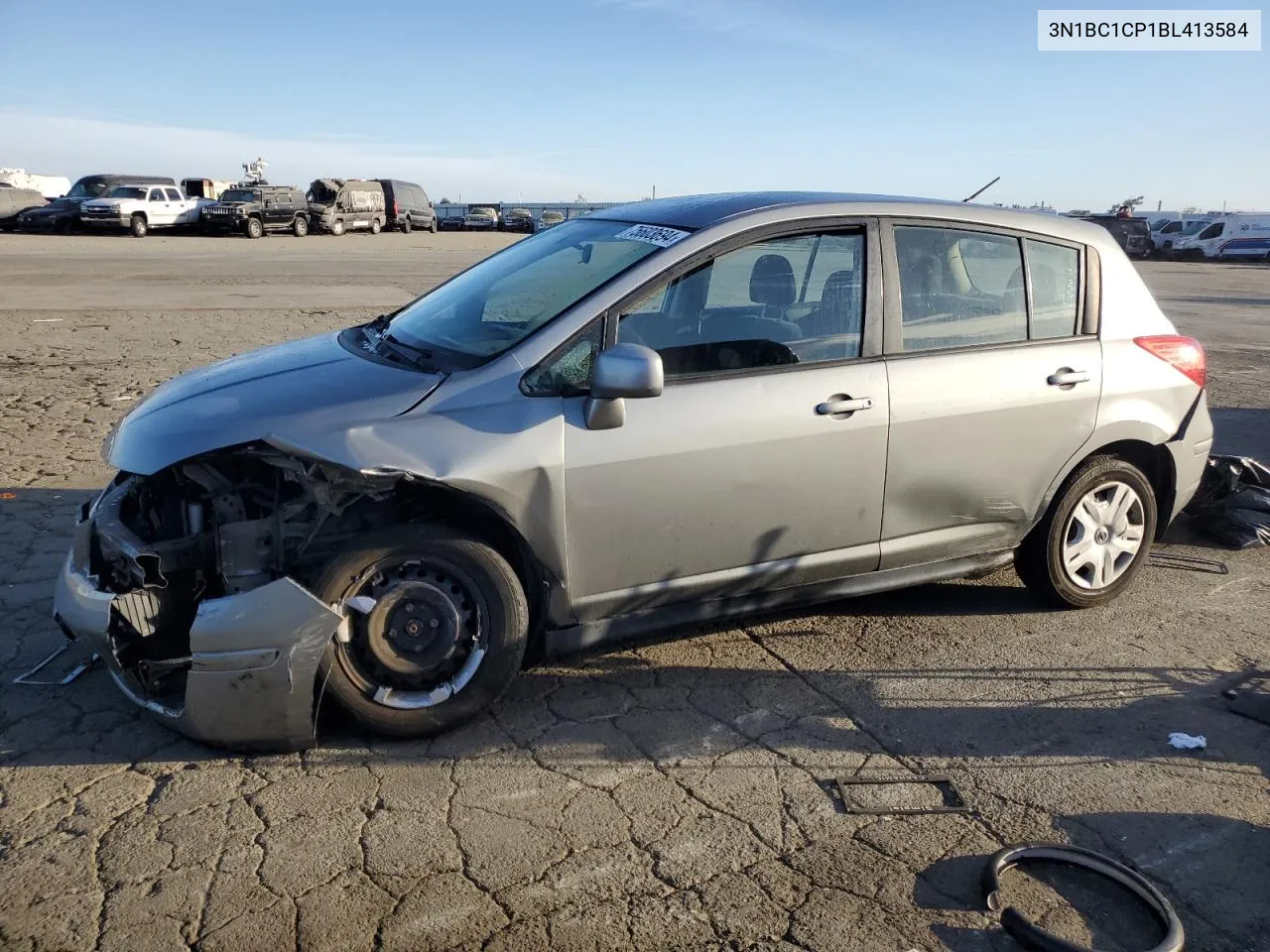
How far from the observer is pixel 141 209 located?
3475cm

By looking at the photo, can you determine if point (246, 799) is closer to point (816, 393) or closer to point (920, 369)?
point (816, 393)

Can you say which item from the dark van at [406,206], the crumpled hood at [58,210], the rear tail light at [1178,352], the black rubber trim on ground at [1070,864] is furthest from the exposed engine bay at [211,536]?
the dark van at [406,206]

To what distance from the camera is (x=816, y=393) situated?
13.4ft

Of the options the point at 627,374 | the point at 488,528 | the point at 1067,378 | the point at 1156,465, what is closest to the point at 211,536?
the point at 488,528

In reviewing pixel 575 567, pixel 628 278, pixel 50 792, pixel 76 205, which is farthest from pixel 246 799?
pixel 76 205

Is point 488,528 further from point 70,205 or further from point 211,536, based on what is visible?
point 70,205

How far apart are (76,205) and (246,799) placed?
3683 centimetres

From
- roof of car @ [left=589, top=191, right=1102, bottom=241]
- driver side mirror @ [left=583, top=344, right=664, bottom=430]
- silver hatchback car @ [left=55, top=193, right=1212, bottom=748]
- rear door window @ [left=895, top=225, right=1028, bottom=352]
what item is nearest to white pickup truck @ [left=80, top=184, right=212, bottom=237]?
silver hatchback car @ [left=55, top=193, right=1212, bottom=748]

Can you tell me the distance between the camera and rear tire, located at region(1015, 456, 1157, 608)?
15.7 feet

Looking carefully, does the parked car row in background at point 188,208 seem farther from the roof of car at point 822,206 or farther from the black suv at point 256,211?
the roof of car at point 822,206

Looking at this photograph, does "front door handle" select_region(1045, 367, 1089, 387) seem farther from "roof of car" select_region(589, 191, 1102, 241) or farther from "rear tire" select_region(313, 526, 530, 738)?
"rear tire" select_region(313, 526, 530, 738)

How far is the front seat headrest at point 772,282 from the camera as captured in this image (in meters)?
4.21

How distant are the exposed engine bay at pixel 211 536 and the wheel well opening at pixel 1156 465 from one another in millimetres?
3237

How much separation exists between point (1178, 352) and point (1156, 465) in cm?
54
